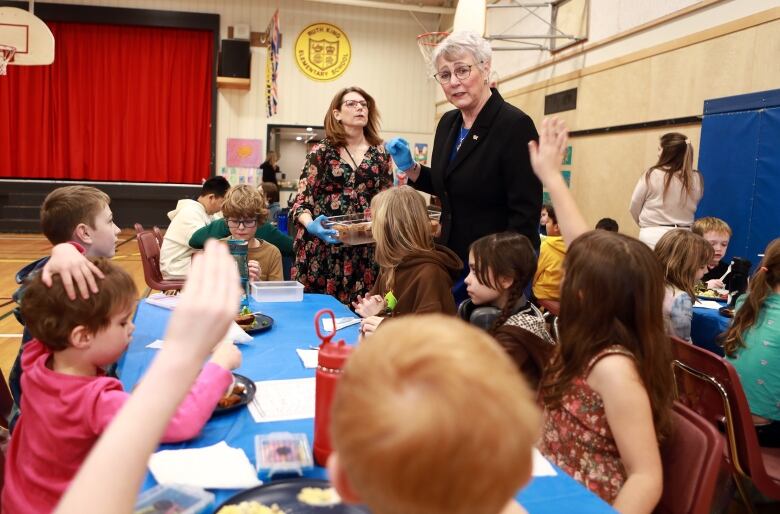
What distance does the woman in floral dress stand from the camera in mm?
3668

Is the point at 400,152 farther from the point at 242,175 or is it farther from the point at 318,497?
the point at 242,175

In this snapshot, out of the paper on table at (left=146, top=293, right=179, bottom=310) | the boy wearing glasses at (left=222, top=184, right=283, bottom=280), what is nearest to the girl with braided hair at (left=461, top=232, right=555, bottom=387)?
the paper on table at (left=146, top=293, right=179, bottom=310)

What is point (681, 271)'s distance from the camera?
11.1ft

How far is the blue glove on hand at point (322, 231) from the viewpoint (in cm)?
335

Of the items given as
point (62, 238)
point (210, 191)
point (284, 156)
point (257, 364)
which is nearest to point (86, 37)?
point (284, 156)

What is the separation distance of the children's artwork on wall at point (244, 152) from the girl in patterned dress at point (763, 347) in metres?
10.8

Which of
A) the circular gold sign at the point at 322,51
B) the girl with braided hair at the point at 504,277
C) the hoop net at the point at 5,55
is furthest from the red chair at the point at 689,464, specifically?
the circular gold sign at the point at 322,51

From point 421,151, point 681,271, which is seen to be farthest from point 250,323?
point 421,151

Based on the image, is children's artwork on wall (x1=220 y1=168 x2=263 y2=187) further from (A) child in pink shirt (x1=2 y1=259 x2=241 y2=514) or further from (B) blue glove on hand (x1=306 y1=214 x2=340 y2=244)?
(A) child in pink shirt (x1=2 y1=259 x2=241 y2=514)

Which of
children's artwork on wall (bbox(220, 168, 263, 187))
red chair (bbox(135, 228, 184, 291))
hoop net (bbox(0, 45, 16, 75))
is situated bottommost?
red chair (bbox(135, 228, 184, 291))

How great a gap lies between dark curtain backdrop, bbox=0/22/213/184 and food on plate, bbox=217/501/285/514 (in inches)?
472

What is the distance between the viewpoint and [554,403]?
165cm

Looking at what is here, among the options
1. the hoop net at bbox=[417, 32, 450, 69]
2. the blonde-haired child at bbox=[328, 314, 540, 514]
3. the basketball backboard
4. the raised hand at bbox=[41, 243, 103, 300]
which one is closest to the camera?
the blonde-haired child at bbox=[328, 314, 540, 514]

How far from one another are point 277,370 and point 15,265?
322 inches
